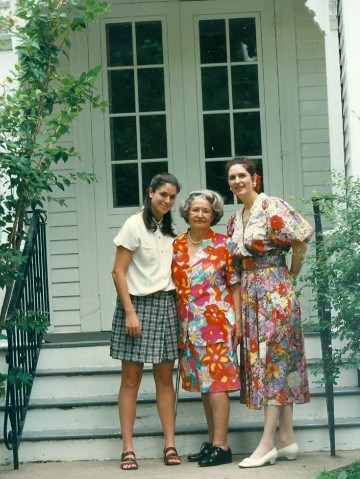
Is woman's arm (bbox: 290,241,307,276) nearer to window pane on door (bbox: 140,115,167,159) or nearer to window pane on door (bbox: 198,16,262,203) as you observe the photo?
window pane on door (bbox: 198,16,262,203)

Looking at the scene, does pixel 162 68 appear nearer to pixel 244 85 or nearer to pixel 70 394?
pixel 244 85

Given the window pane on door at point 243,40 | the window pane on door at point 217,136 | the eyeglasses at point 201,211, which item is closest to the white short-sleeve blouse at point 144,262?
the eyeglasses at point 201,211

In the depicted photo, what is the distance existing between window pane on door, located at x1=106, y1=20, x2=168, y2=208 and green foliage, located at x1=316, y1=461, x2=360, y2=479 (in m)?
3.14

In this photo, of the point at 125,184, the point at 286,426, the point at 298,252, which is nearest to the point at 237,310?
the point at 298,252

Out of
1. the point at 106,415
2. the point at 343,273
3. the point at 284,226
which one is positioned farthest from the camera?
the point at 106,415

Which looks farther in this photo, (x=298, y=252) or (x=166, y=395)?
(x=166, y=395)

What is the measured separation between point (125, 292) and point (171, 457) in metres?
0.97

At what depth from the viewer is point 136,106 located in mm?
7484

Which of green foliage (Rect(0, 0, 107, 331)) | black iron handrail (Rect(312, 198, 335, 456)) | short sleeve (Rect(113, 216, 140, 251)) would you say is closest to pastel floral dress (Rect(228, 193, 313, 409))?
black iron handrail (Rect(312, 198, 335, 456))

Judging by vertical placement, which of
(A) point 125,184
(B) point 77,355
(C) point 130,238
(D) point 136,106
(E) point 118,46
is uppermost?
(E) point 118,46

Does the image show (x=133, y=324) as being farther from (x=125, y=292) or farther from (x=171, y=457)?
(x=171, y=457)

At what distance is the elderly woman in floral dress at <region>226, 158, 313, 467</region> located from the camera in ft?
17.0

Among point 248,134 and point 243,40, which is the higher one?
point 243,40

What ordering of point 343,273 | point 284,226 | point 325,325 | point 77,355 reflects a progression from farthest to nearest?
1. point 77,355
2. point 284,226
3. point 325,325
4. point 343,273
